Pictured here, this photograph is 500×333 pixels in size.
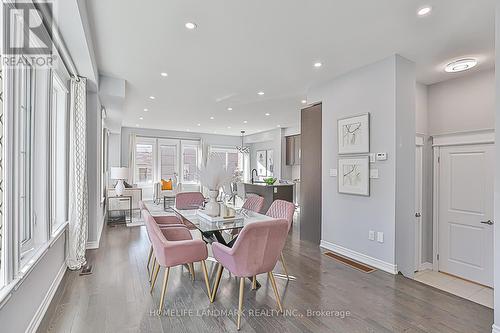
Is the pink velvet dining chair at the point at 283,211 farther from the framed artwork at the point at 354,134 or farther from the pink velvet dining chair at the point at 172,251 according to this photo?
the framed artwork at the point at 354,134

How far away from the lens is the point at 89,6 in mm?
2340

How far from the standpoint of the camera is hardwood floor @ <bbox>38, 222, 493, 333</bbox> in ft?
7.08

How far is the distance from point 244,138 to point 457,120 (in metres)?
8.69

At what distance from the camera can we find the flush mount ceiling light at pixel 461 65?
3.36 metres

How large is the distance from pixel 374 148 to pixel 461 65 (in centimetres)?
159

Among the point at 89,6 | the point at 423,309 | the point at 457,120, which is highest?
the point at 89,6

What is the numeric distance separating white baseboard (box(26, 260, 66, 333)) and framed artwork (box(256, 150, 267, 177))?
823 cm

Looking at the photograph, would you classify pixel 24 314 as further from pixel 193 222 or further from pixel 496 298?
pixel 496 298

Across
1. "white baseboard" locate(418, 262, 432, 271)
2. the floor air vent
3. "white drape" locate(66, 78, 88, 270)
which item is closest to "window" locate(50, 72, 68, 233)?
"white drape" locate(66, 78, 88, 270)

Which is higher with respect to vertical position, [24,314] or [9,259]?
[9,259]

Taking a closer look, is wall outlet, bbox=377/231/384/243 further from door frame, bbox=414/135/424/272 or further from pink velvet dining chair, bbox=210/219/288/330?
pink velvet dining chair, bbox=210/219/288/330

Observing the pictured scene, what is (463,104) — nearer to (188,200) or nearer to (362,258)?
(362,258)

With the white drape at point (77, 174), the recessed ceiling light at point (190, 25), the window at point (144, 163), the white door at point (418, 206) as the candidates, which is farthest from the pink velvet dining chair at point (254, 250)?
the window at point (144, 163)

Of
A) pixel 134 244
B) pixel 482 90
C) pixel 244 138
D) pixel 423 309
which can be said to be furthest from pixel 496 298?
pixel 244 138
